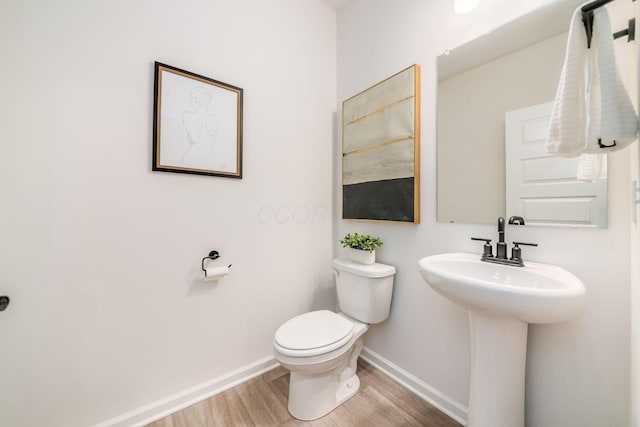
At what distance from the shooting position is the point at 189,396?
1.36 metres

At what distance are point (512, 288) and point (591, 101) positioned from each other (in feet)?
1.76

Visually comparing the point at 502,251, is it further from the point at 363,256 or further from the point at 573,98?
the point at 363,256

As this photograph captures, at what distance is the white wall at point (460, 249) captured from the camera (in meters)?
0.85

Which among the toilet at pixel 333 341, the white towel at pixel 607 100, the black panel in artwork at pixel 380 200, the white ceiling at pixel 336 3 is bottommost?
the toilet at pixel 333 341

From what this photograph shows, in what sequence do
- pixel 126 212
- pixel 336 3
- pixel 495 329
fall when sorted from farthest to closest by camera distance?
pixel 336 3 < pixel 126 212 < pixel 495 329

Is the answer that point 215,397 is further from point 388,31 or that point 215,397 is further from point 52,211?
point 388,31

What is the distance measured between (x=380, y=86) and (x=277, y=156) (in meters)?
0.82

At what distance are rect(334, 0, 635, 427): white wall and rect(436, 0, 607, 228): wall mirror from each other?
1.9 inches

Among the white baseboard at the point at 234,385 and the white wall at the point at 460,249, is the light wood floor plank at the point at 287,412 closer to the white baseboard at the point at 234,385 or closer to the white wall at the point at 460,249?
the white baseboard at the point at 234,385

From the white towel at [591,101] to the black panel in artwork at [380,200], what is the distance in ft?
2.50

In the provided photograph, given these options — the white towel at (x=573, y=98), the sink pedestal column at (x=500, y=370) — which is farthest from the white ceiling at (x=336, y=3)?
the sink pedestal column at (x=500, y=370)

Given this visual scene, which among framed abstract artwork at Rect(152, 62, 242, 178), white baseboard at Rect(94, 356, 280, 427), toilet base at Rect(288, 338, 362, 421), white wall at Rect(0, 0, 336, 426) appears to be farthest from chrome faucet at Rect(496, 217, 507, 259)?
white baseboard at Rect(94, 356, 280, 427)

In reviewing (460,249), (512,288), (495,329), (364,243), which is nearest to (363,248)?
(364,243)

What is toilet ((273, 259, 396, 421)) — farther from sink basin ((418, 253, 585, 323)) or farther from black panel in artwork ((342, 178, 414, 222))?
sink basin ((418, 253, 585, 323))
